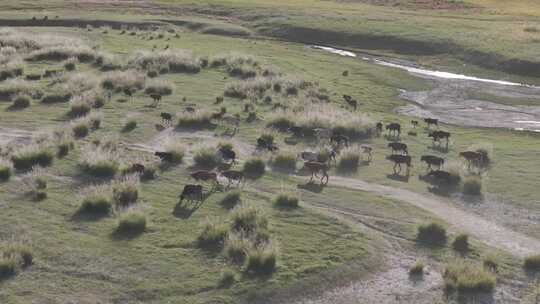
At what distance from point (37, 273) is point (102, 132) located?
14968 mm

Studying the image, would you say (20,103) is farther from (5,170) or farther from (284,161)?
(284,161)

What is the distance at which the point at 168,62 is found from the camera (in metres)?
49.0

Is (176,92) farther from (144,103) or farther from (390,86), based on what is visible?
(390,86)

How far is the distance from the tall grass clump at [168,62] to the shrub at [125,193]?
1000 inches

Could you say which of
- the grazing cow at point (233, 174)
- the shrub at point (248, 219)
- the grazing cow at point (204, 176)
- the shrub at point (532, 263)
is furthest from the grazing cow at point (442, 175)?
the grazing cow at point (204, 176)

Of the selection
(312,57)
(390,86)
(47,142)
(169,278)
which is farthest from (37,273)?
(312,57)

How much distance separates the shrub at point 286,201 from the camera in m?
22.6

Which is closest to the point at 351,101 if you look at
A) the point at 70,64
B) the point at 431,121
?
the point at 431,121

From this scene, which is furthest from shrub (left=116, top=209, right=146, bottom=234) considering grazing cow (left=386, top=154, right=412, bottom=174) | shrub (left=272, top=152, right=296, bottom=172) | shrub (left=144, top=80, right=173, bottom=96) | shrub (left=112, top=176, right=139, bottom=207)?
shrub (left=144, top=80, right=173, bottom=96)

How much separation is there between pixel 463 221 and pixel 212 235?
29.7 feet

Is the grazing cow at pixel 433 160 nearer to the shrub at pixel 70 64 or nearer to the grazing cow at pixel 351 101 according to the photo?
the grazing cow at pixel 351 101

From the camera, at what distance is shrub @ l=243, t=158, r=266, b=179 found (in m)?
26.3

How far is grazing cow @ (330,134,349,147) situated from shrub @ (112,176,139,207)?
11.7 meters

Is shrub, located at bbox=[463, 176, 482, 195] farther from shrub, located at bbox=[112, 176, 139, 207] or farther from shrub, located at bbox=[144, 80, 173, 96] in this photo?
shrub, located at bbox=[144, 80, 173, 96]
